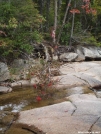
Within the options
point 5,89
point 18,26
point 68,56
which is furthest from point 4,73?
point 68,56

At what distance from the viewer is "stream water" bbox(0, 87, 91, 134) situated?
5937 mm

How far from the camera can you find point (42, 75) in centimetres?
849

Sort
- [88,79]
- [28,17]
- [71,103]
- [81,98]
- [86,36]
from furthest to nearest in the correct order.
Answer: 1. [86,36]
2. [28,17]
3. [88,79]
4. [81,98]
5. [71,103]

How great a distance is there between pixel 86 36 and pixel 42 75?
8369 millimetres

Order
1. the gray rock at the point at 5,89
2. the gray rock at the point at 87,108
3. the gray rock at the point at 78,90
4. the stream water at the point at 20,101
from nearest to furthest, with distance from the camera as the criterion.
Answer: the gray rock at the point at 87,108, the stream water at the point at 20,101, the gray rock at the point at 78,90, the gray rock at the point at 5,89

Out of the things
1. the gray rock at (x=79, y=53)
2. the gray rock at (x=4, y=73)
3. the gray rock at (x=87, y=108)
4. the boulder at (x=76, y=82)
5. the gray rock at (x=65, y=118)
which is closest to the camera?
the gray rock at (x=65, y=118)

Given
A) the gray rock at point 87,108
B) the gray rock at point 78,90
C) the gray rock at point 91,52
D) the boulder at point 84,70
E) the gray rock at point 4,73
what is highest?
the gray rock at point 87,108

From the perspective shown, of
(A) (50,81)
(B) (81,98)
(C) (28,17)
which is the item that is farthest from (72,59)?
(B) (81,98)

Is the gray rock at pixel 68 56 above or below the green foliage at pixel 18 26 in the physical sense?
below

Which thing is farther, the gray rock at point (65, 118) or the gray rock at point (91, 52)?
the gray rock at point (91, 52)

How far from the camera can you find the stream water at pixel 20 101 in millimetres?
5937

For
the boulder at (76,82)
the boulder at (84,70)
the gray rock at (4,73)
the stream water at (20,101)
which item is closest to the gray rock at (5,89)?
the stream water at (20,101)

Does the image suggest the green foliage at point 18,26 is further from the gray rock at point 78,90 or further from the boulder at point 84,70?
the gray rock at point 78,90

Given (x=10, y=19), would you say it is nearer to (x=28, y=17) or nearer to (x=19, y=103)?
(x=28, y=17)
